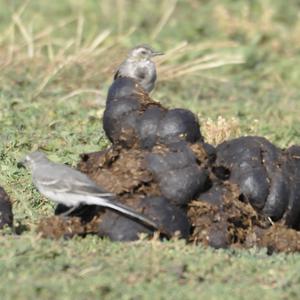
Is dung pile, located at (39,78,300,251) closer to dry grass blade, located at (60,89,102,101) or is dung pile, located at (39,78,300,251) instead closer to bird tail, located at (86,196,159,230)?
bird tail, located at (86,196,159,230)

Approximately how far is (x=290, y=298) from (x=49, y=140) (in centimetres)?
447

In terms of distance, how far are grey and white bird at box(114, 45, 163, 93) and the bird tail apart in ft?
12.5

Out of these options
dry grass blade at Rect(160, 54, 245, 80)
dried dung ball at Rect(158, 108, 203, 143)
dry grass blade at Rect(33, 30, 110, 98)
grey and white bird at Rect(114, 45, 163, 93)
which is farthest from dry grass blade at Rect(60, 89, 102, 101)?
dried dung ball at Rect(158, 108, 203, 143)

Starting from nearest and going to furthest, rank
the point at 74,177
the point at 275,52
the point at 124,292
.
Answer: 1. the point at 124,292
2. the point at 74,177
3. the point at 275,52

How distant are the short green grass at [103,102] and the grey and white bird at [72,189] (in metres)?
0.25

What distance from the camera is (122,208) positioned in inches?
279

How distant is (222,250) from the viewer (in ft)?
23.3

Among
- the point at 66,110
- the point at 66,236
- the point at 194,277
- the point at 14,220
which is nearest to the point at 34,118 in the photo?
the point at 66,110

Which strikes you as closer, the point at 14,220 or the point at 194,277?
the point at 194,277

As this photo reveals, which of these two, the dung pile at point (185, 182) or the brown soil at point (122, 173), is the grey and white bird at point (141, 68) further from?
the brown soil at point (122, 173)

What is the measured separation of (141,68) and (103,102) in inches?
27.3

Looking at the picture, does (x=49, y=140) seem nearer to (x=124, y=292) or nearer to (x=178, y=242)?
(x=178, y=242)

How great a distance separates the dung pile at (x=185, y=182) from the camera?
723 centimetres

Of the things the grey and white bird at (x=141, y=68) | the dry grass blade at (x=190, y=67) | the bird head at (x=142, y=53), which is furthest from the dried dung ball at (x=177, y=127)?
the dry grass blade at (x=190, y=67)
